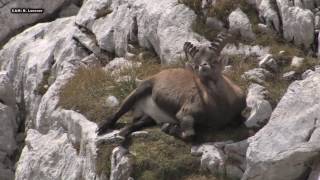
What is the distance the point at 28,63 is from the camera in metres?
Answer: 23.4

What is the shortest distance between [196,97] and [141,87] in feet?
5.85

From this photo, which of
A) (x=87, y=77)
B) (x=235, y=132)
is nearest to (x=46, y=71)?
(x=87, y=77)

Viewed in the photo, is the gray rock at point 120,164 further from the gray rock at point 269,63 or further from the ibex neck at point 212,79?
the gray rock at point 269,63

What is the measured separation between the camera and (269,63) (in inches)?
681

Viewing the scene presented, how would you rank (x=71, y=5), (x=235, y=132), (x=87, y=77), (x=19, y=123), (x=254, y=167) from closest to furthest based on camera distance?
(x=254, y=167) → (x=235, y=132) → (x=87, y=77) → (x=19, y=123) → (x=71, y=5)

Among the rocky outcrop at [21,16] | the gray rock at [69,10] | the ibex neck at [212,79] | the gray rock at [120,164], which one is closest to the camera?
the gray rock at [120,164]

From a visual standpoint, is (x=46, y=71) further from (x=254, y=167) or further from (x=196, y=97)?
(x=254, y=167)

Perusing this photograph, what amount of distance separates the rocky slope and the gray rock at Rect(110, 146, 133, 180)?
3 cm

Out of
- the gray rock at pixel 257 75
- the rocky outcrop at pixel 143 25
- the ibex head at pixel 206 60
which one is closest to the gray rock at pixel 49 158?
the ibex head at pixel 206 60

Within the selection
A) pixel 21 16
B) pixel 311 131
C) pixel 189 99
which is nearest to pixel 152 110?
pixel 189 99

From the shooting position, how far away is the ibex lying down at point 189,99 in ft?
48.4

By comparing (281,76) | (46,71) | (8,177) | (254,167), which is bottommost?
(8,177)

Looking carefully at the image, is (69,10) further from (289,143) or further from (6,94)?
(289,143)

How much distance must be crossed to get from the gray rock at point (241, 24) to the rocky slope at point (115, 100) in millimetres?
26
